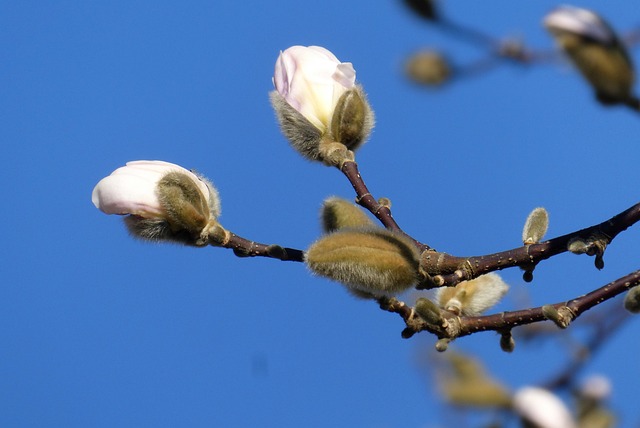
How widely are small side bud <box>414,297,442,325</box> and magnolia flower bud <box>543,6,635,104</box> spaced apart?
1.63 feet

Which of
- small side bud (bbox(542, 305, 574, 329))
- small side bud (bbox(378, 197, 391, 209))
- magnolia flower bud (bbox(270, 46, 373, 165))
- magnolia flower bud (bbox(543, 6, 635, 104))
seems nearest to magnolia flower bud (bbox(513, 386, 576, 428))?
magnolia flower bud (bbox(543, 6, 635, 104))

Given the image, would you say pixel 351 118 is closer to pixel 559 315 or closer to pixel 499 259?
pixel 499 259

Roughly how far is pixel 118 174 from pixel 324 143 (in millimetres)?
356

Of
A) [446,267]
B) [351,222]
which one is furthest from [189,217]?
[446,267]

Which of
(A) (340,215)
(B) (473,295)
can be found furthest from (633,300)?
(A) (340,215)

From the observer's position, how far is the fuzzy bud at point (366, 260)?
121 centimetres

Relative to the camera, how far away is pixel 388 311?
4.48 feet

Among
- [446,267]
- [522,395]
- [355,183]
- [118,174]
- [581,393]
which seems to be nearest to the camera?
[522,395]

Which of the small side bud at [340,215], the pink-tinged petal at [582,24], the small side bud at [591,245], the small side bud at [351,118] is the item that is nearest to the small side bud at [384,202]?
the small side bud at [340,215]

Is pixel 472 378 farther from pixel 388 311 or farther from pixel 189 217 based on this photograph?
pixel 189 217

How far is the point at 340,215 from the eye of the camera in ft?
4.79

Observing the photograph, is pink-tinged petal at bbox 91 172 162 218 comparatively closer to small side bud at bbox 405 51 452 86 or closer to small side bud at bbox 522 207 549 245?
small side bud at bbox 405 51 452 86

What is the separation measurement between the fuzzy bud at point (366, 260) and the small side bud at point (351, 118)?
13.3 inches

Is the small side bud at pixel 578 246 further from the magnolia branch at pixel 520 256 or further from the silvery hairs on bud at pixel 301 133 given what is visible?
the silvery hairs on bud at pixel 301 133
